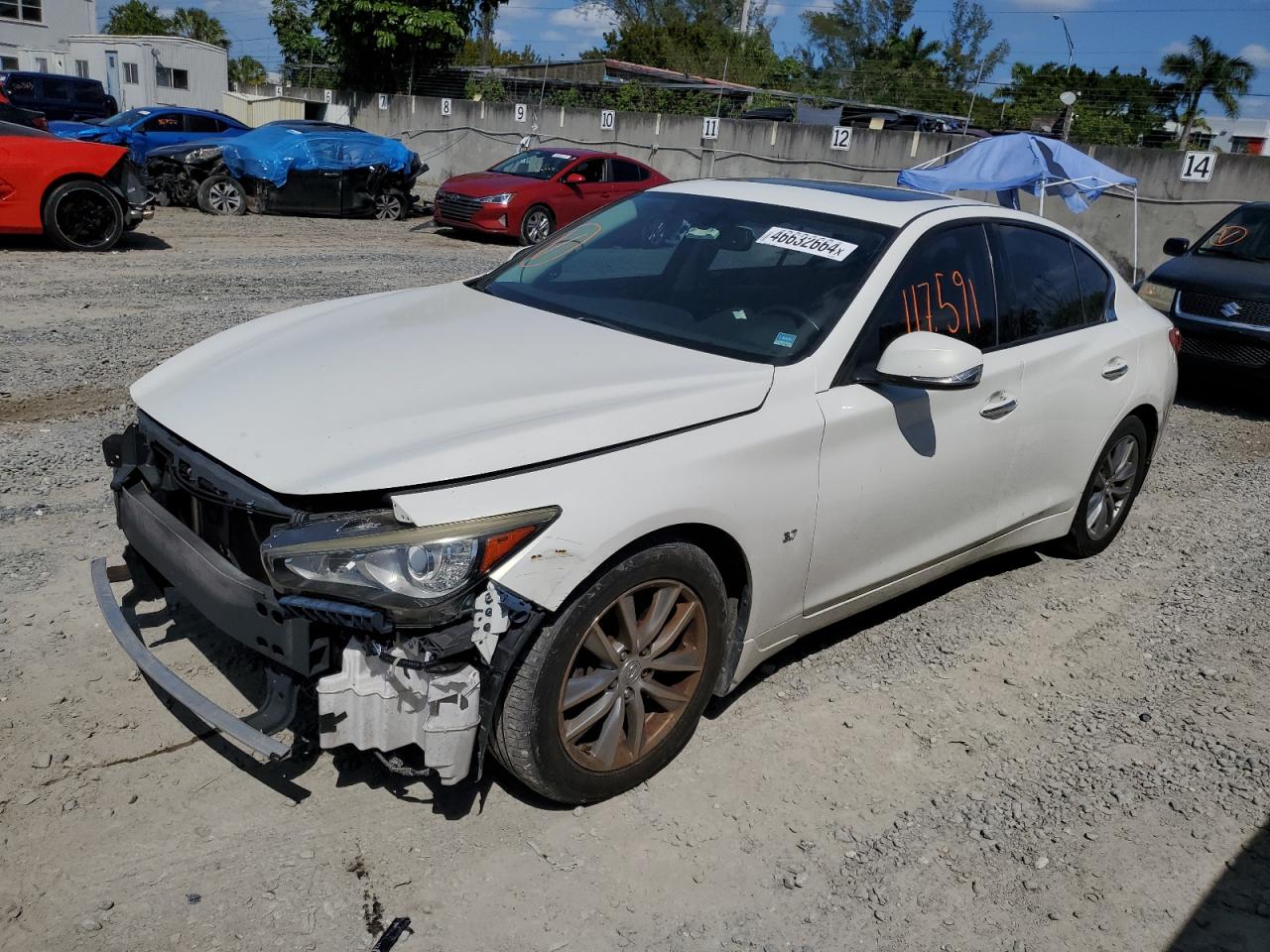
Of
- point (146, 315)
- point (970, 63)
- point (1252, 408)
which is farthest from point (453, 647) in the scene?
point (970, 63)

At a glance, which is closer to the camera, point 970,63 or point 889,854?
point 889,854

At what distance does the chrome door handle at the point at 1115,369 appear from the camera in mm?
4719

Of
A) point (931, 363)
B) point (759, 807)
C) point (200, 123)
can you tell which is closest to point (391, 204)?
point (200, 123)

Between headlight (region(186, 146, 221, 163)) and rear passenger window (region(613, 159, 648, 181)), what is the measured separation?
6.25 meters

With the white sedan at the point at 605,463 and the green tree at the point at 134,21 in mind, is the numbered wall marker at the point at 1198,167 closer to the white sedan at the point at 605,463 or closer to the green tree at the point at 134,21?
the white sedan at the point at 605,463

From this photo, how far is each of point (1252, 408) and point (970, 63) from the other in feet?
169

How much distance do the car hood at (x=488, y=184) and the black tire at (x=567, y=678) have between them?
13.8 meters

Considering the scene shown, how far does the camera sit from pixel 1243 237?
998 centimetres

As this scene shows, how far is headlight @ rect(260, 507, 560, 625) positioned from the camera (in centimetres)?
256

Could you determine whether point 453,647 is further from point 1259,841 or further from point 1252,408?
point 1252,408

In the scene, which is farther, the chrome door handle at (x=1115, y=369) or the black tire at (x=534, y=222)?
the black tire at (x=534, y=222)

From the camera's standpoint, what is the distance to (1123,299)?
514cm

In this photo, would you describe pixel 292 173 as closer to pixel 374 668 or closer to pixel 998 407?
pixel 998 407

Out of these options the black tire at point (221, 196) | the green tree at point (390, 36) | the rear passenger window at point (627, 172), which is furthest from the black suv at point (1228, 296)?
the green tree at point (390, 36)
